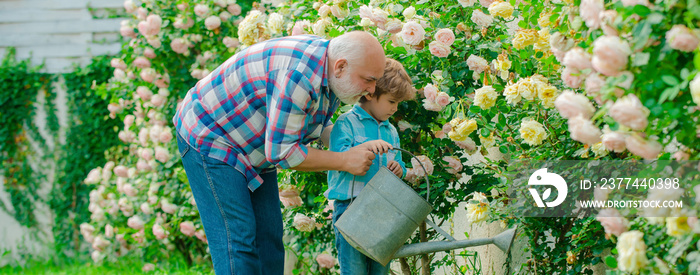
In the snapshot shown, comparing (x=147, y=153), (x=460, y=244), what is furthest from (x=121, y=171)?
(x=460, y=244)

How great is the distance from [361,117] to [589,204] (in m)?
0.83

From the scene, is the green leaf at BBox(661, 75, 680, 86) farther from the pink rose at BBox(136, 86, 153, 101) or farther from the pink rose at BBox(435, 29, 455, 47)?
the pink rose at BBox(136, 86, 153, 101)

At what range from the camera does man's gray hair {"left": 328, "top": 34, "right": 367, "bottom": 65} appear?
1.90m

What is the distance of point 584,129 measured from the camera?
51.0 inches

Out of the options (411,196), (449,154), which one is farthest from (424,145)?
(411,196)

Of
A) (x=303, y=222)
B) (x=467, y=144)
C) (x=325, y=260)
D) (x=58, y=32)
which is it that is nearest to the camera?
(x=467, y=144)

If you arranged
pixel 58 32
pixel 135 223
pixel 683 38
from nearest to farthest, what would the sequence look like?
1. pixel 683 38
2. pixel 135 223
3. pixel 58 32

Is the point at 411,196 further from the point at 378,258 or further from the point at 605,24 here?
the point at 605,24

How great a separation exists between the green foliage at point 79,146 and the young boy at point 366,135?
10.2 feet

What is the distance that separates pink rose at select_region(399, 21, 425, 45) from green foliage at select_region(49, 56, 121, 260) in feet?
10.5

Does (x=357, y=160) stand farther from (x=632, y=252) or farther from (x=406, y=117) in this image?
(x=632, y=252)

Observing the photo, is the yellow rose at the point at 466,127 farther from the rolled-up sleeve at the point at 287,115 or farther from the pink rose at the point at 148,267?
the pink rose at the point at 148,267

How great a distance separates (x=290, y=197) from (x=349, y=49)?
1158 mm

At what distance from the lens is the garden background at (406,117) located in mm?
1279
